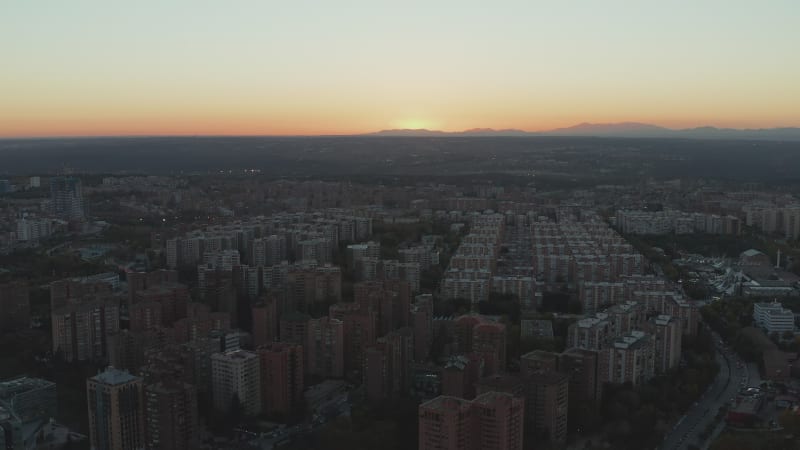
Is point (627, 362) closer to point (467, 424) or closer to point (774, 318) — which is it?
point (467, 424)

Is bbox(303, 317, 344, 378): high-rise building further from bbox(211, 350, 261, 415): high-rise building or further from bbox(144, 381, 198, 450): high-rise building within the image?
bbox(144, 381, 198, 450): high-rise building

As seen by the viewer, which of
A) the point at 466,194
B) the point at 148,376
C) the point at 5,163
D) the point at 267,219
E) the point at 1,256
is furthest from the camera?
the point at 5,163

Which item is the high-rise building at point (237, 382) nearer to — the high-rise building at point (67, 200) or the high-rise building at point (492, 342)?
the high-rise building at point (492, 342)

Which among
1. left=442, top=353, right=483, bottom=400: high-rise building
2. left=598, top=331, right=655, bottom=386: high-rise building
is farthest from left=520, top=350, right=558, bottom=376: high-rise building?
left=598, top=331, right=655, bottom=386: high-rise building

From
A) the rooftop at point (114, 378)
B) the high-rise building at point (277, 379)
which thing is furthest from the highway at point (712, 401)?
the rooftop at point (114, 378)

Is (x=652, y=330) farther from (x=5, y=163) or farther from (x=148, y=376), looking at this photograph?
(x=5, y=163)

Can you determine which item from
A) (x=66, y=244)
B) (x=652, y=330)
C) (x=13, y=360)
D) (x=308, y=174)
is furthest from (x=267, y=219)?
(x=308, y=174)

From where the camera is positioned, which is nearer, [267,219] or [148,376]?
[148,376]
